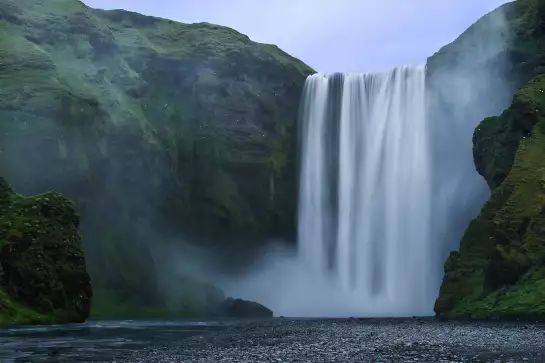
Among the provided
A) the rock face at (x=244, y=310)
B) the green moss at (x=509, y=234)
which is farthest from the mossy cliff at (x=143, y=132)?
the green moss at (x=509, y=234)

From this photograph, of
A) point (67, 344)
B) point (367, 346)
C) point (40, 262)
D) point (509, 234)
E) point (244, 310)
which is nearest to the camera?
point (367, 346)

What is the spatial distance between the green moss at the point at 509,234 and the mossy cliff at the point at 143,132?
107ft

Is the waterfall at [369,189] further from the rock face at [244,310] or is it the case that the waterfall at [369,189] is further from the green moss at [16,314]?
the green moss at [16,314]

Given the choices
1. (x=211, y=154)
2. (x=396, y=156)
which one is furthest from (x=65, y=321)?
(x=396, y=156)

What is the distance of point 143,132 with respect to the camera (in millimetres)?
85688

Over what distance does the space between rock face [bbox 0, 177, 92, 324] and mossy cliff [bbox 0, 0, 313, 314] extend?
2116cm

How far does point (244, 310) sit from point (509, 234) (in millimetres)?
32800

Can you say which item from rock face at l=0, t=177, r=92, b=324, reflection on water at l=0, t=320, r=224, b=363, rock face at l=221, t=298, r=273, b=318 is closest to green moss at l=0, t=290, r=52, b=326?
rock face at l=0, t=177, r=92, b=324

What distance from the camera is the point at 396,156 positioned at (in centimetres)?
8212

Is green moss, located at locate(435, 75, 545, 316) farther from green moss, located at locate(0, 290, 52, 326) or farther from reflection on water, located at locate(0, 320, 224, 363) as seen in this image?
green moss, located at locate(0, 290, 52, 326)

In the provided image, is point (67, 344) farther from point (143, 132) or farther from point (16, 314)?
point (143, 132)

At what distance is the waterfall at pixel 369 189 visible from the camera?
77000mm

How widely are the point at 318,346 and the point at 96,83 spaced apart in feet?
211

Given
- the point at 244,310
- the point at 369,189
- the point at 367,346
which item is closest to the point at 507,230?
the point at 367,346
